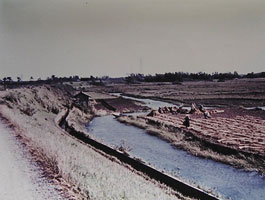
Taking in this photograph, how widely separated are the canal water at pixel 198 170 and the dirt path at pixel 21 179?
530cm

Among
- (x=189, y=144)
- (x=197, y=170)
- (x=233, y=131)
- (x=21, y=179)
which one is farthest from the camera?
(x=233, y=131)

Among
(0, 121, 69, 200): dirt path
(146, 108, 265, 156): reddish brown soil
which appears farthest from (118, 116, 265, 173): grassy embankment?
(0, 121, 69, 200): dirt path

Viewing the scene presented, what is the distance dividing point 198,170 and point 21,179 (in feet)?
27.1

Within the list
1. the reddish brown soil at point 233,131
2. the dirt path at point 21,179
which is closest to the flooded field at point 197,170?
the reddish brown soil at point 233,131

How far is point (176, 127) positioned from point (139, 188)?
16.2 meters

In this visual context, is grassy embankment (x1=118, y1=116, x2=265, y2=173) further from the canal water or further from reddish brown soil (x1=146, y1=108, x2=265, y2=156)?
reddish brown soil (x1=146, y1=108, x2=265, y2=156)

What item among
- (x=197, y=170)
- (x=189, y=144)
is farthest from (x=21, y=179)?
(x=189, y=144)

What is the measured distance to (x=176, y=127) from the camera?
2544cm

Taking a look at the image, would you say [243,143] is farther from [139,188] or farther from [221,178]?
[139,188]

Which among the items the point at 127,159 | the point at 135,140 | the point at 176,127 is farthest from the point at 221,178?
the point at 176,127

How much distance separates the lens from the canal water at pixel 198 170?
39.6 ft

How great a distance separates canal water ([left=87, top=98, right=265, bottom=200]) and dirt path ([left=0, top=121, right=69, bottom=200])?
5302mm

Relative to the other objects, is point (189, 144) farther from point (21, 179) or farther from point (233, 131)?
point (21, 179)

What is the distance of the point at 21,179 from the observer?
827cm
